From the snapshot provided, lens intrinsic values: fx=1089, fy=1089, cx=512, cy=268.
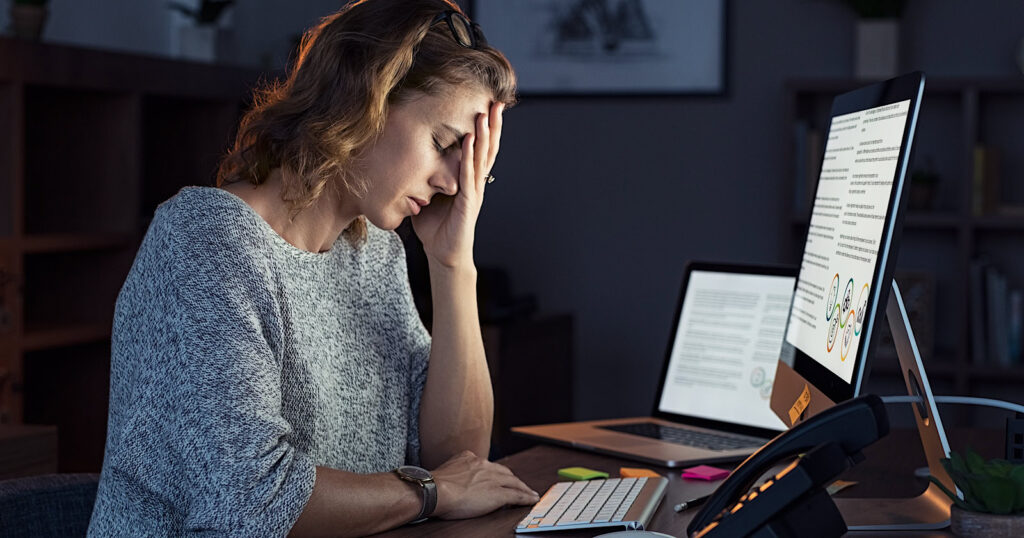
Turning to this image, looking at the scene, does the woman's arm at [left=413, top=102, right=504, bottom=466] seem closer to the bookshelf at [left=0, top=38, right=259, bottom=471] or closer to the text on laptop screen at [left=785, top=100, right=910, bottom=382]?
the text on laptop screen at [left=785, top=100, right=910, bottom=382]

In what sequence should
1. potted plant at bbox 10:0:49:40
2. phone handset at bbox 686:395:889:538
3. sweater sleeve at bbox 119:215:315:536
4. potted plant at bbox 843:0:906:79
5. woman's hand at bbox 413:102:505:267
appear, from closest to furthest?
phone handset at bbox 686:395:889:538
sweater sleeve at bbox 119:215:315:536
woman's hand at bbox 413:102:505:267
potted plant at bbox 10:0:49:40
potted plant at bbox 843:0:906:79

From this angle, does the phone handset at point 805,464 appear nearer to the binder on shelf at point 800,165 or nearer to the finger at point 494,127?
the finger at point 494,127

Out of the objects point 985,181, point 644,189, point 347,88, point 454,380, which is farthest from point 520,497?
point 644,189

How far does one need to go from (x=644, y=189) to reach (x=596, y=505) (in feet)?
9.30

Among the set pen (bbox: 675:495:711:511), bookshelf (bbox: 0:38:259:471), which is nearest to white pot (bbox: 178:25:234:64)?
bookshelf (bbox: 0:38:259:471)

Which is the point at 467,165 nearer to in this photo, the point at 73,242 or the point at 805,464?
the point at 805,464

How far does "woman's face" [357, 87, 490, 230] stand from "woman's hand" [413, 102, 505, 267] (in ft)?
0.08

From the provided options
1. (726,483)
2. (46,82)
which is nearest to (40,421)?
(46,82)

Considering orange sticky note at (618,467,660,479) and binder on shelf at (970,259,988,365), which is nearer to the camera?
orange sticky note at (618,467,660,479)

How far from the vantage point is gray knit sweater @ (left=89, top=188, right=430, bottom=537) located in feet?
3.64

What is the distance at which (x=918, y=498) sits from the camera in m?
1.19

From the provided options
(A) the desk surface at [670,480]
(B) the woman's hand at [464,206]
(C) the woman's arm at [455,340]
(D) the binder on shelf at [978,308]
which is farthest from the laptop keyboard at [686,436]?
(D) the binder on shelf at [978,308]

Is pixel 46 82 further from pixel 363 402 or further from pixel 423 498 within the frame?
pixel 423 498

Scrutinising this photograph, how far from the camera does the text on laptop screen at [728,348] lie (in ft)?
5.63
